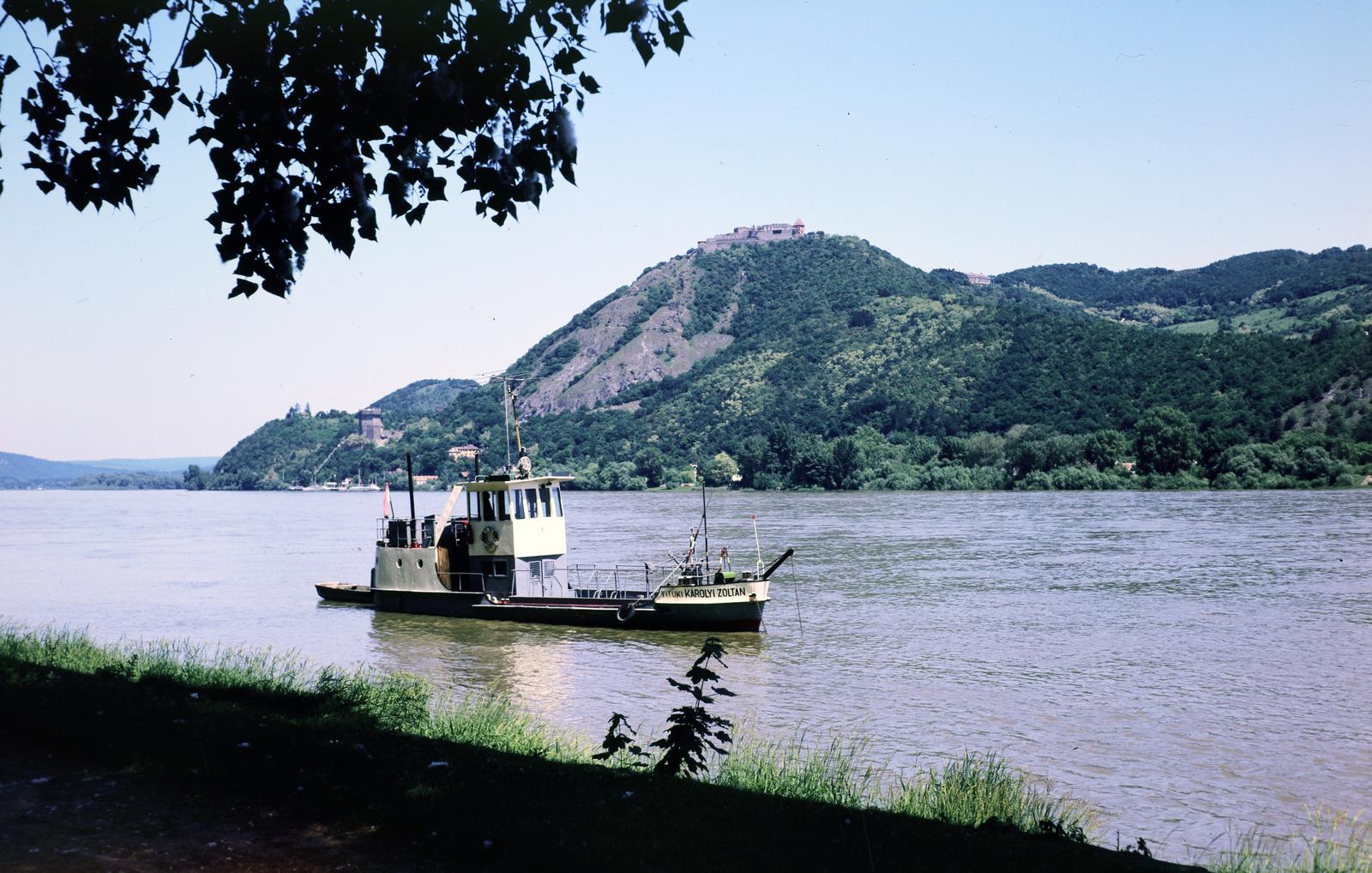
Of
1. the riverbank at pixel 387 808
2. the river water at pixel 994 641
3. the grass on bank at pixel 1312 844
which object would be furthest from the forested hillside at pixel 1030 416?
the riverbank at pixel 387 808

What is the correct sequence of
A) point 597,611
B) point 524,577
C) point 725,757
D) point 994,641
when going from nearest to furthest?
point 725,757 < point 994,641 < point 597,611 < point 524,577

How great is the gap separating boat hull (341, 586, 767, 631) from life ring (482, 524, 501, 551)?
61.3 inches

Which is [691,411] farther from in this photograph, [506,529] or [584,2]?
[584,2]

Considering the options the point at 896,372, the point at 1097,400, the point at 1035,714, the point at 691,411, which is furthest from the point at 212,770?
the point at 691,411

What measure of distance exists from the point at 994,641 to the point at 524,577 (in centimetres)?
1475

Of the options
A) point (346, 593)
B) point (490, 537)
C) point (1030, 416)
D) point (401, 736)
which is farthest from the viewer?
point (1030, 416)

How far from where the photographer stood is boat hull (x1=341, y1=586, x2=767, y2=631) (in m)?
34.2

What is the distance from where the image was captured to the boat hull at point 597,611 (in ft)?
112

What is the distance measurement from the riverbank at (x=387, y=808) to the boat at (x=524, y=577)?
2175 centimetres

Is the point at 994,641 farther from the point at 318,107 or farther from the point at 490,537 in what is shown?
the point at 318,107

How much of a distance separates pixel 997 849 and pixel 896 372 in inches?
6855

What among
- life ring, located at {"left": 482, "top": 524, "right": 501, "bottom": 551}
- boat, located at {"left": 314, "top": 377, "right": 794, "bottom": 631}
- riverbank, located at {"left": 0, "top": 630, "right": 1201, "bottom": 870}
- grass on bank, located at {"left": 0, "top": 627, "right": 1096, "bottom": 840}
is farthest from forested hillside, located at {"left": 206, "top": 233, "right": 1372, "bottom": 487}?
riverbank, located at {"left": 0, "top": 630, "right": 1201, "bottom": 870}

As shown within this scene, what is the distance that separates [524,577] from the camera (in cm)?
3828

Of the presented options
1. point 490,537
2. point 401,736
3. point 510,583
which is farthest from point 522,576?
point 401,736
